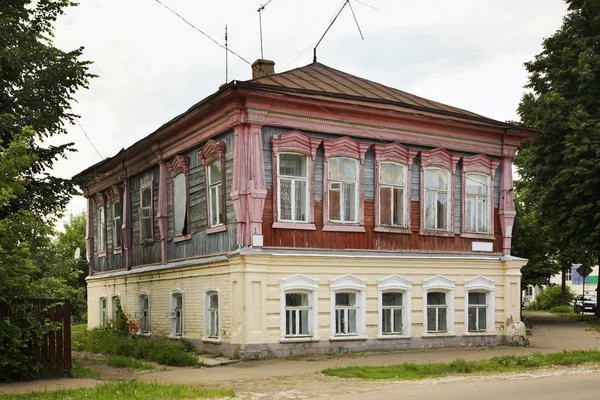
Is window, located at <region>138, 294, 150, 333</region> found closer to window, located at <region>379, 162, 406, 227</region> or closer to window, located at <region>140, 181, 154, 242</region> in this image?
window, located at <region>140, 181, 154, 242</region>

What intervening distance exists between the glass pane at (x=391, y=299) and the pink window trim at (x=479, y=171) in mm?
3028

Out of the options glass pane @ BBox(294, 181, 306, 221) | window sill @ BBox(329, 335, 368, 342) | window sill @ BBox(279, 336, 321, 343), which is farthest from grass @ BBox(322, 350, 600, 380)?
glass pane @ BBox(294, 181, 306, 221)

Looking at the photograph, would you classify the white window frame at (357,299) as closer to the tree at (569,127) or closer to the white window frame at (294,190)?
the white window frame at (294,190)

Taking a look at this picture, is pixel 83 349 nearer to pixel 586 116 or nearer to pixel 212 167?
pixel 212 167

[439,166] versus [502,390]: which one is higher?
[439,166]

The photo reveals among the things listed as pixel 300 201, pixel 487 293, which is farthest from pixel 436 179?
pixel 300 201

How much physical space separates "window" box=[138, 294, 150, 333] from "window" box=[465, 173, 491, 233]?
1062 centimetres

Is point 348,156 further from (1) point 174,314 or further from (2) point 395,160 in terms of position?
(1) point 174,314

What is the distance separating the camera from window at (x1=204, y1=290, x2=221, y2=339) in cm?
2055

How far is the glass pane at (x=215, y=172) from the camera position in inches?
821

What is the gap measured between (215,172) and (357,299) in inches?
202

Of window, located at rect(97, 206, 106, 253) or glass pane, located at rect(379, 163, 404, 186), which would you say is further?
window, located at rect(97, 206, 106, 253)

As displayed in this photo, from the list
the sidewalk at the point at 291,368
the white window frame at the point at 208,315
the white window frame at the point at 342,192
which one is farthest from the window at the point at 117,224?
the sidewalk at the point at 291,368

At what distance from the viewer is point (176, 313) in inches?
910
